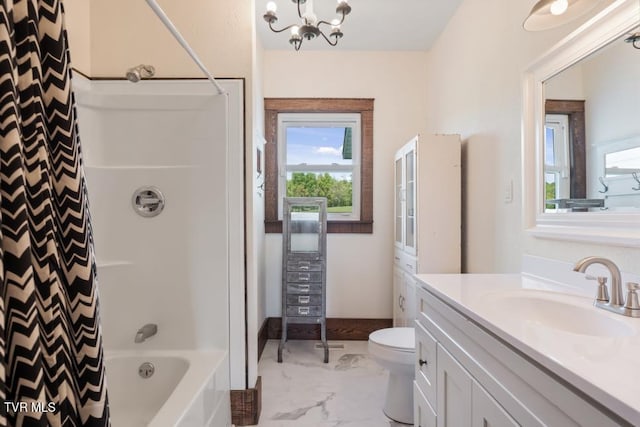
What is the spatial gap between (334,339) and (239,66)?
2462 millimetres

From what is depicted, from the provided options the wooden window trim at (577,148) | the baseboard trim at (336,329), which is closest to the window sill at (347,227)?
the baseboard trim at (336,329)

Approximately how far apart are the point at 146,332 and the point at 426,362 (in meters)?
1.47

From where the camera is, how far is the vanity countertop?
59 cm

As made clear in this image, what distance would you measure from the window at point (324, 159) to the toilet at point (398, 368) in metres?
1.48

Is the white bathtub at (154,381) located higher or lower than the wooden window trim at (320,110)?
lower

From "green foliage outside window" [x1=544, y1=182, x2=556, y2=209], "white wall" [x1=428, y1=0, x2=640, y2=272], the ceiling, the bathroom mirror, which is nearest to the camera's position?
"green foliage outside window" [x1=544, y1=182, x2=556, y2=209]

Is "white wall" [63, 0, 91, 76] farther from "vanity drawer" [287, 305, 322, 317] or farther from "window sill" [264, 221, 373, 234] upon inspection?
"vanity drawer" [287, 305, 322, 317]

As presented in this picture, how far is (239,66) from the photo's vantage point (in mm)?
1912

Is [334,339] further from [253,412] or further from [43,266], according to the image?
[43,266]

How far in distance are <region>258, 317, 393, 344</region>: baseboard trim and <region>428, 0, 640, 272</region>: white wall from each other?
1.20 metres

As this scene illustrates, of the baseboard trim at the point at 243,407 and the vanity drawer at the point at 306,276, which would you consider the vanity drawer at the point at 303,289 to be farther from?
the baseboard trim at the point at 243,407

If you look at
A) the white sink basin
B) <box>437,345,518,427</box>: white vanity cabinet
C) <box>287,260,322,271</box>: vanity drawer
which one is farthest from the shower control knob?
the white sink basin

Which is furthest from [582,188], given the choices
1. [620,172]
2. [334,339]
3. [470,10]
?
[334,339]

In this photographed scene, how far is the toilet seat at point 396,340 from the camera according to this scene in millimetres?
1891
